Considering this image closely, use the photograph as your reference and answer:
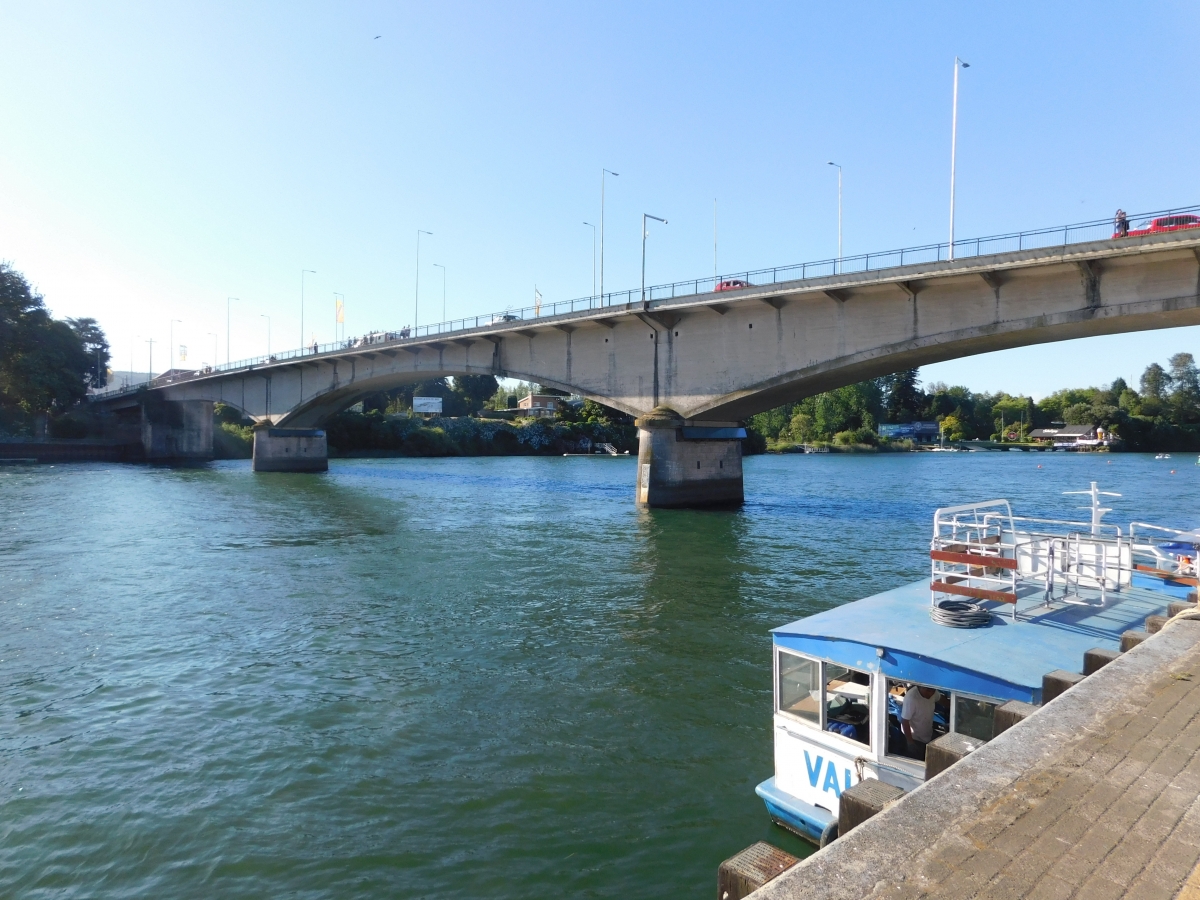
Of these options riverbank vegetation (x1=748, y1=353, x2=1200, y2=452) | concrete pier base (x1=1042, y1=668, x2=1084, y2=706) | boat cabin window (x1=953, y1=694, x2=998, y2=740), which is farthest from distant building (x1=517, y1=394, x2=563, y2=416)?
concrete pier base (x1=1042, y1=668, x2=1084, y2=706)

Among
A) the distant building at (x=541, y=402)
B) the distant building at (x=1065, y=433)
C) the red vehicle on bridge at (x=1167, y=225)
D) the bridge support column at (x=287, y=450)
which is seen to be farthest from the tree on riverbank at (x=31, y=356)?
the distant building at (x=1065, y=433)

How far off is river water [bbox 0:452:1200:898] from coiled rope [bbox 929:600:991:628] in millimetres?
2792

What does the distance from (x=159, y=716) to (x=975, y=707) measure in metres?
11.0

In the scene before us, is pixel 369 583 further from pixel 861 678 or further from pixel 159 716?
pixel 861 678

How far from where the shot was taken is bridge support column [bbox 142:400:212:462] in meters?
85.6

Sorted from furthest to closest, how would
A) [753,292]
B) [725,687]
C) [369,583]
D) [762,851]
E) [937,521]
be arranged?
[753,292]
[369,583]
[725,687]
[937,521]
[762,851]

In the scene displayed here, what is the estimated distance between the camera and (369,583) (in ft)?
70.9

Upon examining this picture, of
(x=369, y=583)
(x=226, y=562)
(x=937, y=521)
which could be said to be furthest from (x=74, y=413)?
(x=937, y=521)

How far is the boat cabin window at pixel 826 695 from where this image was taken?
814 centimetres

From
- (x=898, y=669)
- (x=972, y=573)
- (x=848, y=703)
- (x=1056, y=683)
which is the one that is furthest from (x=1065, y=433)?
(x=1056, y=683)

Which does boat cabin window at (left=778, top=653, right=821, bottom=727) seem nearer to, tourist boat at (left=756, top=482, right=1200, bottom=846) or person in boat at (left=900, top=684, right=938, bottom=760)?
tourist boat at (left=756, top=482, right=1200, bottom=846)

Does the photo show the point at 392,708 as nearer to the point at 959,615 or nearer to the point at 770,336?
the point at 959,615

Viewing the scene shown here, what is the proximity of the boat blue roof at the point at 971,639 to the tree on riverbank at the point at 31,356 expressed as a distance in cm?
8618

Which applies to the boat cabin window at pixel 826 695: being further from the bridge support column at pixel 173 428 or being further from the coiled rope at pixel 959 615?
the bridge support column at pixel 173 428
